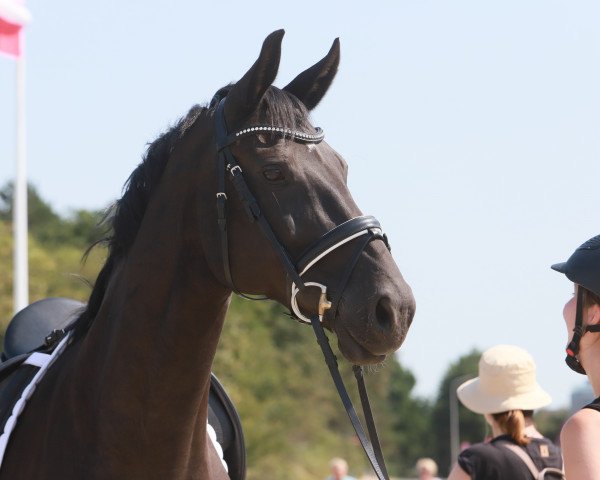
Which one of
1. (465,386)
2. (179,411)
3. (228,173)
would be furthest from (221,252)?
(465,386)

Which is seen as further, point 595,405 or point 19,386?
point 19,386

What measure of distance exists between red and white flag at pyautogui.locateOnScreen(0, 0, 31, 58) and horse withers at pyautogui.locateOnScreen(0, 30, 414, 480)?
300 inches

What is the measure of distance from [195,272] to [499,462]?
196 cm

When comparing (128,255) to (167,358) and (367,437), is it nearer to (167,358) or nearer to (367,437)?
(167,358)

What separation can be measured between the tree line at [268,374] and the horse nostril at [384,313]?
112 feet

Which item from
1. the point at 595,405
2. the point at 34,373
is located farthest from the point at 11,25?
the point at 595,405

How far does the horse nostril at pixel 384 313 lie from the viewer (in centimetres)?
389

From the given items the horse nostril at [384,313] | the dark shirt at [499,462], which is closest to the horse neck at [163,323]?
the horse nostril at [384,313]

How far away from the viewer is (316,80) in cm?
485

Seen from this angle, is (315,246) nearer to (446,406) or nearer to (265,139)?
(265,139)

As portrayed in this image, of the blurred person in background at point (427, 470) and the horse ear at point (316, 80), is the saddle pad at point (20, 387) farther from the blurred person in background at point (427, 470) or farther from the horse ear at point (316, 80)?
the blurred person in background at point (427, 470)

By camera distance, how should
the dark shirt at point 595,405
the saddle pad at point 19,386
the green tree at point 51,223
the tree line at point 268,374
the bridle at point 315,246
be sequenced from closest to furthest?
the dark shirt at point 595,405 → the bridle at point 315,246 → the saddle pad at point 19,386 → the tree line at point 268,374 → the green tree at point 51,223

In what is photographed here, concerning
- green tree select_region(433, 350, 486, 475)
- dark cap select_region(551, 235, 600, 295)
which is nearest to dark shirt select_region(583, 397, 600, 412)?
dark cap select_region(551, 235, 600, 295)

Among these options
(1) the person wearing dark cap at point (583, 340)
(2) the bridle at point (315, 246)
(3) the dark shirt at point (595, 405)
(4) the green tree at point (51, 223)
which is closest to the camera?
(1) the person wearing dark cap at point (583, 340)
